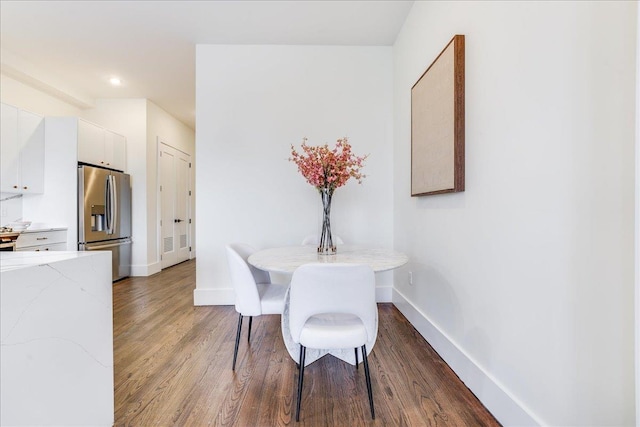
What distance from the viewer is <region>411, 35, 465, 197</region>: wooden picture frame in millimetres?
1751

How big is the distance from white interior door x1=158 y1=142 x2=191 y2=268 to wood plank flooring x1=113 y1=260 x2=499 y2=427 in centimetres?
287

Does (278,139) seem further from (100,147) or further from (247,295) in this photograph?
(100,147)

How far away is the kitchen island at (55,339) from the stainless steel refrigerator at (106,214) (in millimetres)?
2840

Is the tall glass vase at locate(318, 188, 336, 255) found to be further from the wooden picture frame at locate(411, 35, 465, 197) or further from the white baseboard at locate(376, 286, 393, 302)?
the white baseboard at locate(376, 286, 393, 302)

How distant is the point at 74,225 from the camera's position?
3746mm

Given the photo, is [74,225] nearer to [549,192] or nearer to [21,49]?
[21,49]

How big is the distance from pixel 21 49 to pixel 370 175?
421 cm

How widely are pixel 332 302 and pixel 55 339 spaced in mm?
1073

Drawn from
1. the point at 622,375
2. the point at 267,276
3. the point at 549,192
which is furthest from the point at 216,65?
the point at 622,375

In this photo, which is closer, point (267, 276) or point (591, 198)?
point (591, 198)

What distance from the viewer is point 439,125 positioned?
2.01 m

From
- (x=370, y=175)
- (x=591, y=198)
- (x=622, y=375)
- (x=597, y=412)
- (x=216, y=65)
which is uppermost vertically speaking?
(x=216, y=65)

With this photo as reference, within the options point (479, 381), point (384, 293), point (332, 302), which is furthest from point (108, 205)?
point (479, 381)

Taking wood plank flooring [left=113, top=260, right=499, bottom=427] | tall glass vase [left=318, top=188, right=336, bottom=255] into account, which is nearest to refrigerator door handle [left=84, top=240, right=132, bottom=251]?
wood plank flooring [left=113, top=260, right=499, bottom=427]
